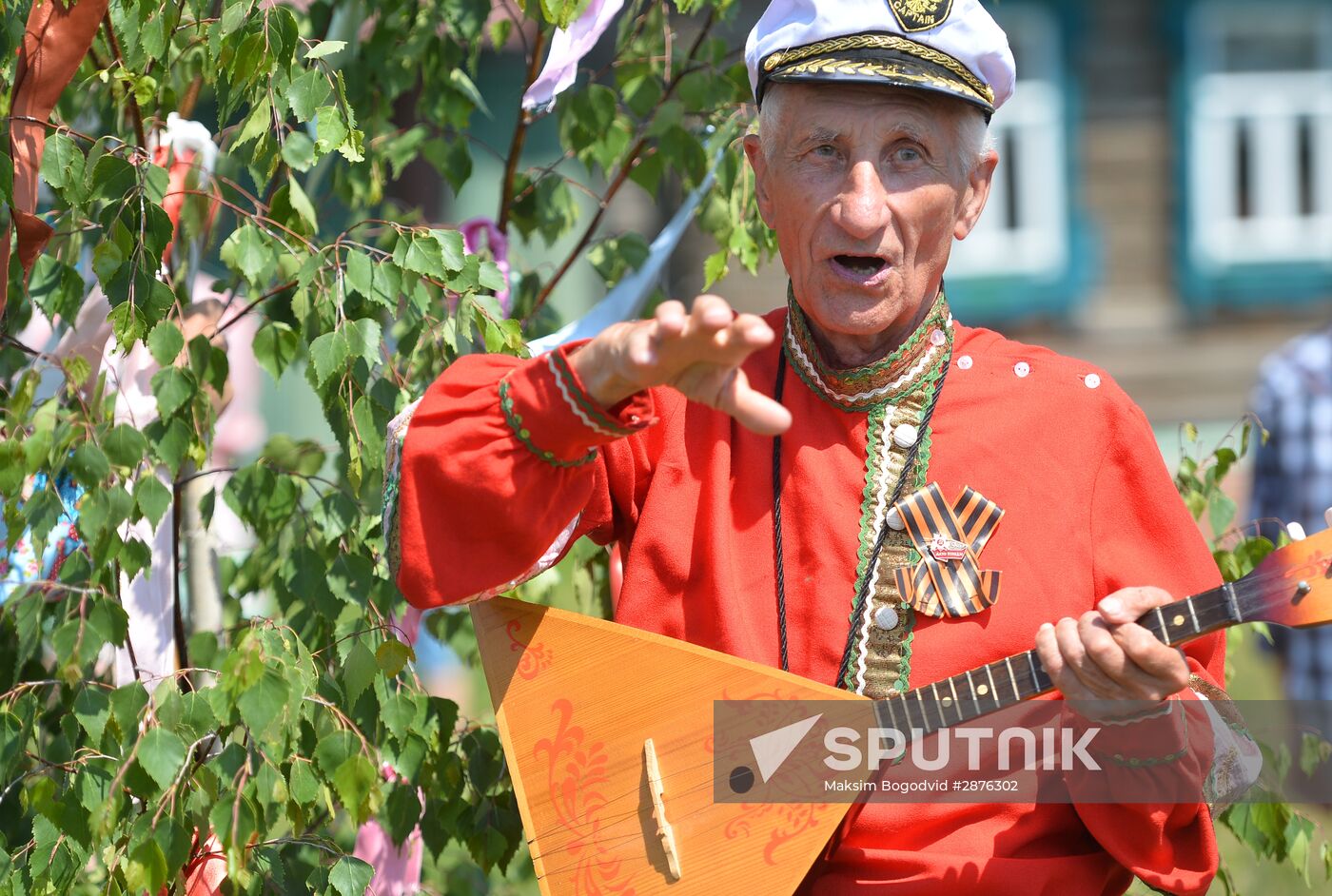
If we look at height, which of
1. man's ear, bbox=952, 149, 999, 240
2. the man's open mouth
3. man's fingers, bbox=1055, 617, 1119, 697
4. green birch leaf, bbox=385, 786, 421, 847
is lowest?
green birch leaf, bbox=385, 786, 421, 847

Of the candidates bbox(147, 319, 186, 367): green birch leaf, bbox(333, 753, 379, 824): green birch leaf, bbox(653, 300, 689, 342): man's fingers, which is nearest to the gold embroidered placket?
bbox(653, 300, 689, 342): man's fingers

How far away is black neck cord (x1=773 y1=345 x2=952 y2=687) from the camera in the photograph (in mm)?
2109

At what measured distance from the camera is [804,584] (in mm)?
2141

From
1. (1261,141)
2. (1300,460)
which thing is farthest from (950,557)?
(1261,141)

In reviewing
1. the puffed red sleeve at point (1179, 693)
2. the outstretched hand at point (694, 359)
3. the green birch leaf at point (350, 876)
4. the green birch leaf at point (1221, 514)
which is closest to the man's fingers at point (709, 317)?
the outstretched hand at point (694, 359)

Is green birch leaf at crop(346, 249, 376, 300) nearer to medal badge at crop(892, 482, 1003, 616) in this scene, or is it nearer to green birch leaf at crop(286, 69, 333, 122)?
green birch leaf at crop(286, 69, 333, 122)

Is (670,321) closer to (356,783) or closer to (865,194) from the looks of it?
(865,194)

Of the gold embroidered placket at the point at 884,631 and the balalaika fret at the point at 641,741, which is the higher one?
the gold embroidered placket at the point at 884,631

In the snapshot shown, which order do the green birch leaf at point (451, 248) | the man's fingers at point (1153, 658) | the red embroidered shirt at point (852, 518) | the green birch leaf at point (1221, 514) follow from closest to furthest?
the man's fingers at point (1153, 658), the red embroidered shirt at point (852, 518), the green birch leaf at point (451, 248), the green birch leaf at point (1221, 514)

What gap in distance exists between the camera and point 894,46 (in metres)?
2.12

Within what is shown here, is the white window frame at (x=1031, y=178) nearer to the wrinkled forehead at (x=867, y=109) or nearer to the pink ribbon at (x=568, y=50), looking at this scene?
the pink ribbon at (x=568, y=50)

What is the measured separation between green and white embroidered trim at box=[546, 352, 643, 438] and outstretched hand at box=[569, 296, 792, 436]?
15mm

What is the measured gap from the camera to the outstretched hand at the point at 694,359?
1.73 meters

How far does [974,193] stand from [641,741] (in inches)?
33.9
